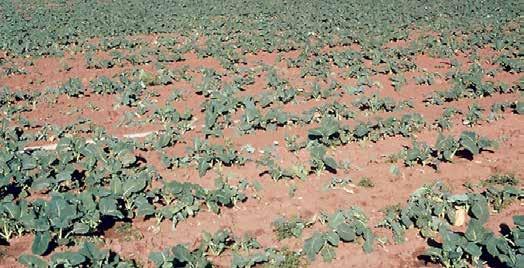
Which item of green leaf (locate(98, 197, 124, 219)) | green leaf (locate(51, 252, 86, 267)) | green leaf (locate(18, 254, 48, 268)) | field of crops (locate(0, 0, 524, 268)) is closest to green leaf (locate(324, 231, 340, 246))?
field of crops (locate(0, 0, 524, 268))

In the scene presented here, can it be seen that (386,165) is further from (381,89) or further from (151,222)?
(381,89)

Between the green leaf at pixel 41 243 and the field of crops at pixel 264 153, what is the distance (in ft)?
0.10

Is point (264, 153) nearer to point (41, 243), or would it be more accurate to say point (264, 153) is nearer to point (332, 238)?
point (332, 238)

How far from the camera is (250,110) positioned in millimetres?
11906

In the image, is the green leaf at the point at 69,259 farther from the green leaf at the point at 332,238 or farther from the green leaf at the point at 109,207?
the green leaf at the point at 332,238

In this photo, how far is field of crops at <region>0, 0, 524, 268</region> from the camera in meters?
7.19

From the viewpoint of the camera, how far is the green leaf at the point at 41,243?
671cm

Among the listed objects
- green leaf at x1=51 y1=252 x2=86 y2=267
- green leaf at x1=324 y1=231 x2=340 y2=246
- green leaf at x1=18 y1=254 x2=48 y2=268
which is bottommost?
green leaf at x1=324 y1=231 x2=340 y2=246

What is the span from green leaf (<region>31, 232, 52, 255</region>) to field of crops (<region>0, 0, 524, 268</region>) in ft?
0.10

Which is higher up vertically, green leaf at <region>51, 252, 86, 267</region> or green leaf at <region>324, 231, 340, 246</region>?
green leaf at <region>51, 252, 86, 267</region>

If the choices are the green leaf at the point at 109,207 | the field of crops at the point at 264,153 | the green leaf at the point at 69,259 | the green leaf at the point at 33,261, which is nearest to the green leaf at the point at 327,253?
the field of crops at the point at 264,153

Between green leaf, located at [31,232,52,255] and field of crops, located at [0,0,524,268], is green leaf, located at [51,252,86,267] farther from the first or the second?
green leaf, located at [31,232,52,255]

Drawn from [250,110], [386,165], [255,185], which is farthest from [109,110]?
[386,165]

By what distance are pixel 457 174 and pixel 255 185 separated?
3613 millimetres
